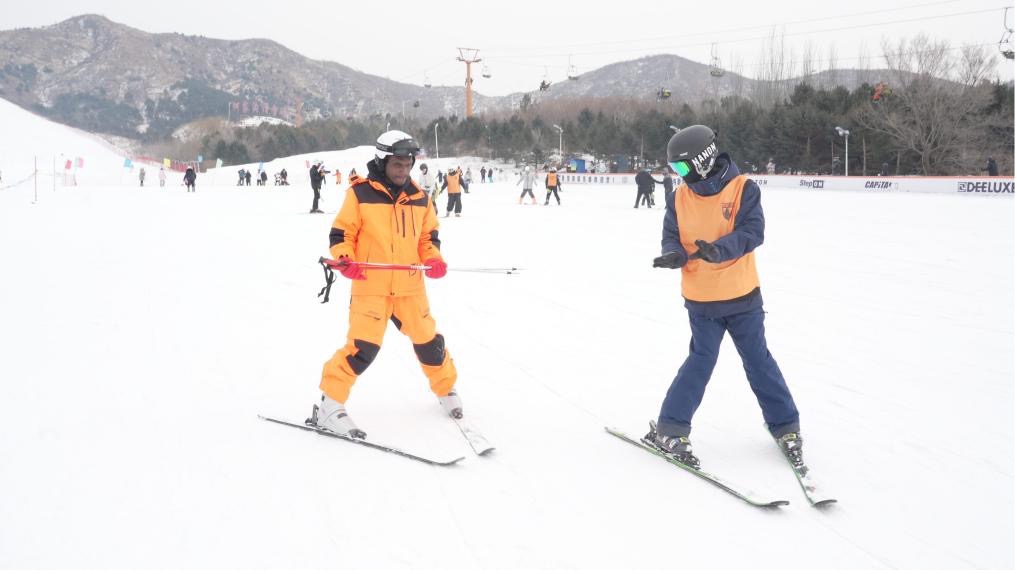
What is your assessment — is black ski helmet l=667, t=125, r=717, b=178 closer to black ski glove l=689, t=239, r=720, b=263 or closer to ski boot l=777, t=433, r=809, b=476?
black ski glove l=689, t=239, r=720, b=263

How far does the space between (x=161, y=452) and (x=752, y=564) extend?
9.39 ft

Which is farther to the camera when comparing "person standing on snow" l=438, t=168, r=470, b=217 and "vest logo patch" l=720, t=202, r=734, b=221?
"person standing on snow" l=438, t=168, r=470, b=217

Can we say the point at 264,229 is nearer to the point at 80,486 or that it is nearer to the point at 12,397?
the point at 12,397

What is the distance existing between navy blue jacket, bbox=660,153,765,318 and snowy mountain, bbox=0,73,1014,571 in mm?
803

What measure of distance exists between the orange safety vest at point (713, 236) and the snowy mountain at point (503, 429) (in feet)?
2.90

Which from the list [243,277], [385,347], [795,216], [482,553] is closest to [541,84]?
[795,216]

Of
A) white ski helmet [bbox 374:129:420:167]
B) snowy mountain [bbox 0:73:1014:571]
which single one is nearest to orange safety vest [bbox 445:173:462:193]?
snowy mountain [bbox 0:73:1014:571]

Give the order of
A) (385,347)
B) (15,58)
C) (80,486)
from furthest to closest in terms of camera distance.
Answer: (15,58) < (385,347) < (80,486)

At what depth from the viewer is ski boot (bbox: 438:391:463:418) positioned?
425cm

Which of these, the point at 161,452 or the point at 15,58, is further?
the point at 15,58

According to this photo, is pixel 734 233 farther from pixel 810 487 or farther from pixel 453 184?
pixel 453 184

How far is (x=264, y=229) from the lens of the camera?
1582 cm

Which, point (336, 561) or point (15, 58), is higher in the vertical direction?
point (15, 58)

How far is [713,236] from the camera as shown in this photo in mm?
3453
